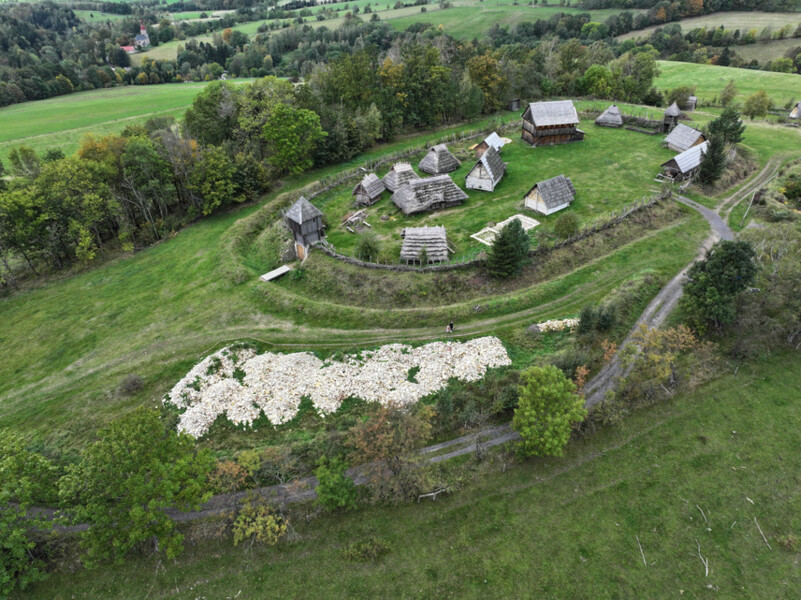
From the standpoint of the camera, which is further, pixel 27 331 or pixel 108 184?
pixel 108 184

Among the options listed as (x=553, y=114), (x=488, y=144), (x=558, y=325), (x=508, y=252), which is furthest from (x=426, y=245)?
(x=553, y=114)

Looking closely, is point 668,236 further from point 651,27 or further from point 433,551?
point 651,27

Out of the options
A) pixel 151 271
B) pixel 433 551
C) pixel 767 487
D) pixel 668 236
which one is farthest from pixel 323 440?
pixel 668 236

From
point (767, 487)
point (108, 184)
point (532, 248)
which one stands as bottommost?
point (767, 487)

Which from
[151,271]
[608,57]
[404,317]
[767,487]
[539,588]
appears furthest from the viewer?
[608,57]

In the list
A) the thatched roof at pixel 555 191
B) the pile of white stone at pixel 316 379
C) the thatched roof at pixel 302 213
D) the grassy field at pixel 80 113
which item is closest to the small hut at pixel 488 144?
the thatched roof at pixel 555 191
